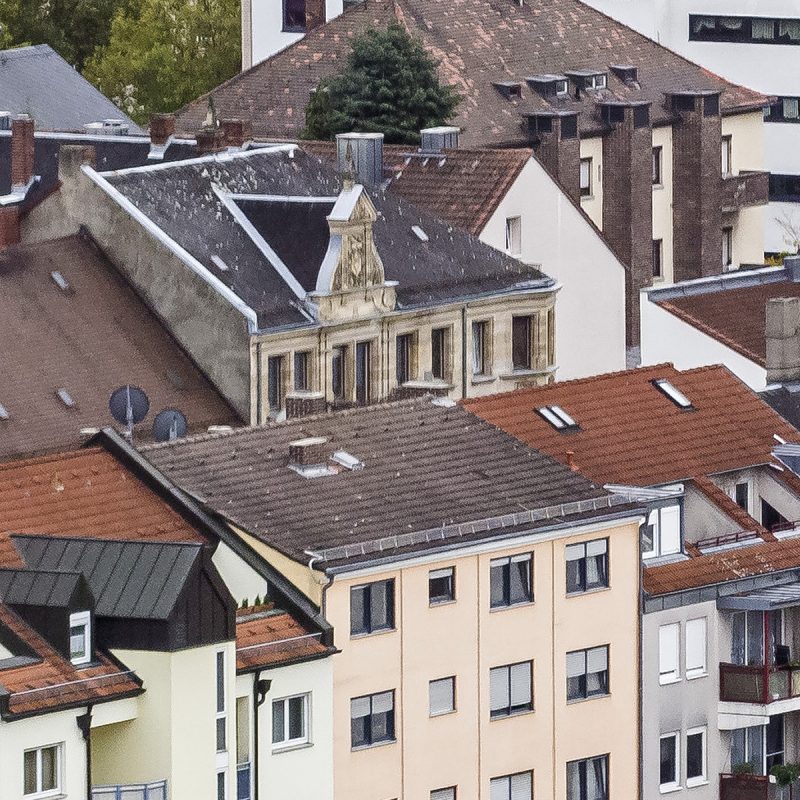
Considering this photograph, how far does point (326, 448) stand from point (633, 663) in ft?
26.0

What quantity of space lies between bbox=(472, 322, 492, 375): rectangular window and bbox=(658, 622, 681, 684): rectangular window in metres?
25.9

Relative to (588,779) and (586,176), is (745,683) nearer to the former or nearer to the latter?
(588,779)

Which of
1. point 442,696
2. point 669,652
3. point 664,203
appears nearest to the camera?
point 442,696

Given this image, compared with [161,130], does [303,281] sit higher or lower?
lower

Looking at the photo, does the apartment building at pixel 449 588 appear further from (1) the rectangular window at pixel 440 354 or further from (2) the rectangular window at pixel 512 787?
(1) the rectangular window at pixel 440 354

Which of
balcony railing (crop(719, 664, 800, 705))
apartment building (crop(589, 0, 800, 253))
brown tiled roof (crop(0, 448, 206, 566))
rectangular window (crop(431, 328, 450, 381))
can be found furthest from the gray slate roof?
apartment building (crop(589, 0, 800, 253))

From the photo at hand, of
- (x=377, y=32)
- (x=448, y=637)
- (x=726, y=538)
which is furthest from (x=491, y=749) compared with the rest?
(x=377, y=32)

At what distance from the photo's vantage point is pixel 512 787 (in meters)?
95.4

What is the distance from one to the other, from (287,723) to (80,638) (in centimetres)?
600

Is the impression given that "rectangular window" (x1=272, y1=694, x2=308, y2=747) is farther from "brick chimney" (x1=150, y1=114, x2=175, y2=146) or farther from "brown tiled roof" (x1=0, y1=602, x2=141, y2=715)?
"brick chimney" (x1=150, y1=114, x2=175, y2=146)

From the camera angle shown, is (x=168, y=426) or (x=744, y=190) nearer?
(x=168, y=426)

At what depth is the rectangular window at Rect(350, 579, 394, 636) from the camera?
302 feet

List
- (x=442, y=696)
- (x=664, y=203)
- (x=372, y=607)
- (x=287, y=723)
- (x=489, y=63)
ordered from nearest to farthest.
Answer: (x=287, y=723)
(x=372, y=607)
(x=442, y=696)
(x=489, y=63)
(x=664, y=203)

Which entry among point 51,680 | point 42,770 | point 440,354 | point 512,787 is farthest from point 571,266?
point 42,770
